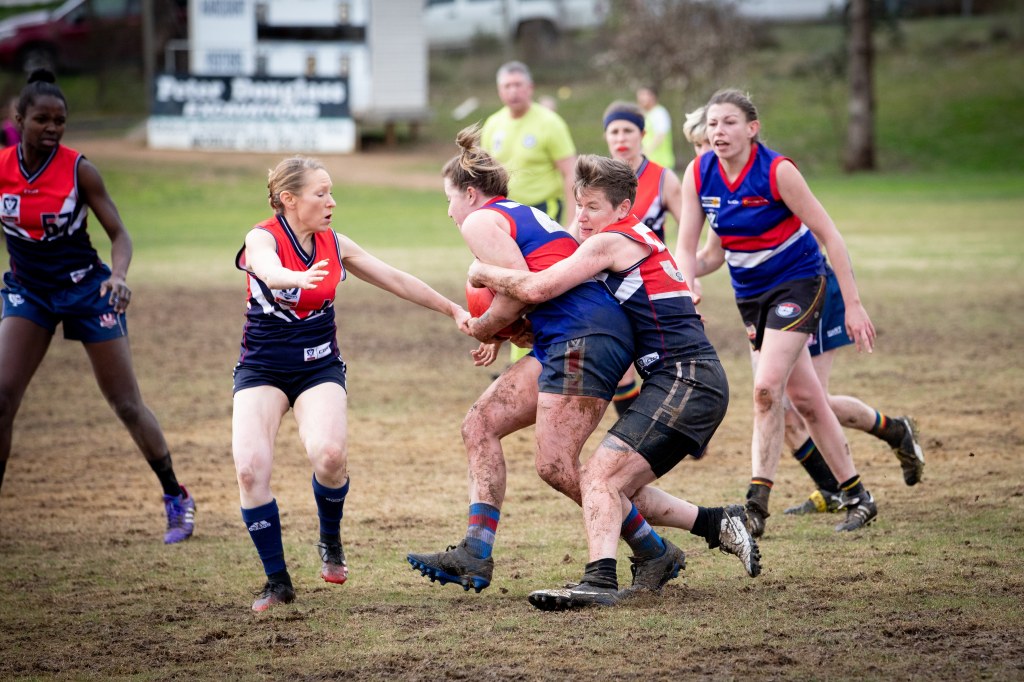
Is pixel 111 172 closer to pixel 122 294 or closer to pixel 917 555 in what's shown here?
pixel 122 294

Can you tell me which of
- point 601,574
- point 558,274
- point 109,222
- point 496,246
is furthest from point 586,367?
point 109,222

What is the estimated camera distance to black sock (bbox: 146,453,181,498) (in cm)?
647

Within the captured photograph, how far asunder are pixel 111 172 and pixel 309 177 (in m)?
25.6

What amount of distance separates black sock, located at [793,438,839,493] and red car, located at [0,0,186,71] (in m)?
36.3

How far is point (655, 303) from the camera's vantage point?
507 centimetres

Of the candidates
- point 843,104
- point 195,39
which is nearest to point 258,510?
point 195,39

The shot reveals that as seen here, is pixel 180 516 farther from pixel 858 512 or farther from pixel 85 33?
pixel 85 33

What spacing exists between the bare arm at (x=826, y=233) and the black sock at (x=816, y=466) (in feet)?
3.03

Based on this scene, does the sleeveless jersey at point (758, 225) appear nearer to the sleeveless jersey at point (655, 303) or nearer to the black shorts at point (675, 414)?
the sleeveless jersey at point (655, 303)

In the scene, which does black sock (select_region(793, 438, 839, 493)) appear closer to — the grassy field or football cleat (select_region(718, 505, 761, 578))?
the grassy field

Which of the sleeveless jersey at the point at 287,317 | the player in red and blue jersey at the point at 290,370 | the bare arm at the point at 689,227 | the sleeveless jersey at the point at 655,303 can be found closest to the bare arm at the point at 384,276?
the player in red and blue jersey at the point at 290,370

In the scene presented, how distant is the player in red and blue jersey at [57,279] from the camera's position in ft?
20.8

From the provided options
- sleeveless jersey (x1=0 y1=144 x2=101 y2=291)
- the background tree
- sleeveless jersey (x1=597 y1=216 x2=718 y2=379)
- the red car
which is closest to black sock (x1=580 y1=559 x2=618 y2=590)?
sleeveless jersey (x1=597 y1=216 x2=718 y2=379)

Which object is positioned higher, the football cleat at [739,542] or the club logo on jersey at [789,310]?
the club logo on jersey at [789,310]
